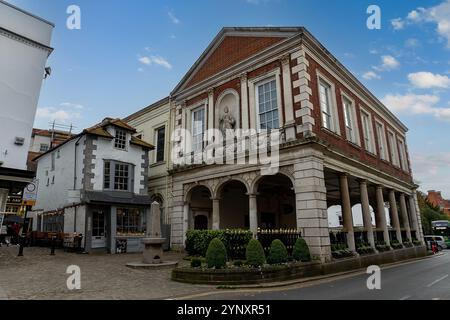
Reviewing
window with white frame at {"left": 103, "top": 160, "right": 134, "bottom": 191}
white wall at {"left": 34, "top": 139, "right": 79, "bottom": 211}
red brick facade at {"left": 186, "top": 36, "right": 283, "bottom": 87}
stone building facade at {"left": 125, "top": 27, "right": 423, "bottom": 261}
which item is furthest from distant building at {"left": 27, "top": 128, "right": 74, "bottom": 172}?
red brick facade at {"left": 186, "top": 36, "right": 283, "bottom": 87}

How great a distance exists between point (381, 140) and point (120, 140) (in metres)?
18.6

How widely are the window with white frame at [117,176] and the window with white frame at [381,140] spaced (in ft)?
56.6

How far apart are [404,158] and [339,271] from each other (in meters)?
18.5

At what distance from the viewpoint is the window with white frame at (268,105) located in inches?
597

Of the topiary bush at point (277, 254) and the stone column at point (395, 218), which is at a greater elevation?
the stone column at point (395, 218)

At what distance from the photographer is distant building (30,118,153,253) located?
17.5 metres

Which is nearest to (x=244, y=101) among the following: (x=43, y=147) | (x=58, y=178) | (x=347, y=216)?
(x=347, y=216)

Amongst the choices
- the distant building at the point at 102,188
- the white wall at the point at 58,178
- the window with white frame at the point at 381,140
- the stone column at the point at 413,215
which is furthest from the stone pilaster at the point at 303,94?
the stone column at the point at 413,215

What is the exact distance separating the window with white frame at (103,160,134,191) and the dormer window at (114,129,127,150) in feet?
3.88

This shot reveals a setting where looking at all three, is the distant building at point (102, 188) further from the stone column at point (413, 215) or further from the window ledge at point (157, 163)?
the stone column at point (413, 215)
